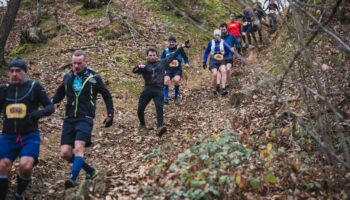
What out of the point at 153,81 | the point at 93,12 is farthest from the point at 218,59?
the point at 93,12

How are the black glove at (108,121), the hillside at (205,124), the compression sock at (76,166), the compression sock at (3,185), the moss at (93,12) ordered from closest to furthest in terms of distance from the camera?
1. the hillside at (205,124)
2. the compression sock at (3,185)
3. the compression sock at (76,166)
4. the black glove at (108,121)
5. the moss at (93,12)

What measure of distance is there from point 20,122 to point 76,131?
0.92m

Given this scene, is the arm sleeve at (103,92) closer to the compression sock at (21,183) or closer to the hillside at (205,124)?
the hillside at (205,124)

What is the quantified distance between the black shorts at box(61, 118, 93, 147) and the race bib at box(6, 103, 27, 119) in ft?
2.81

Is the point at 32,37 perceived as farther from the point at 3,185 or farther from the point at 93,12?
the point at 3,185

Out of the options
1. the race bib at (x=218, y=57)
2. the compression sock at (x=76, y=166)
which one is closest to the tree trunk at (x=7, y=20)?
the race bib at (x=218, y=57)

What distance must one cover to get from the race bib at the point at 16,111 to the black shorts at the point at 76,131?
86 cm

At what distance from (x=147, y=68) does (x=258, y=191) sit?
520 centimetres

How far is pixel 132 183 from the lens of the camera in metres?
6.44

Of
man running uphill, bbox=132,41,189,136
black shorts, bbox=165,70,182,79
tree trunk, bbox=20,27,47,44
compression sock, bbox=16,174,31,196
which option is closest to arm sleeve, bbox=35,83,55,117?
compression sock, bbox=16,174,31,196

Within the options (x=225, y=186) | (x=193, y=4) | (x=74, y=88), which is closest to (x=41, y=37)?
(x=193, y=4)

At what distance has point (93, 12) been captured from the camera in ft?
65.4

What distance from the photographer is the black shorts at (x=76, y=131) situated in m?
6.42

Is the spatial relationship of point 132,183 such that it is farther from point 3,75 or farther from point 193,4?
point 193,4
